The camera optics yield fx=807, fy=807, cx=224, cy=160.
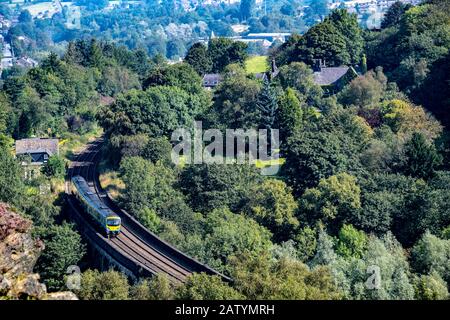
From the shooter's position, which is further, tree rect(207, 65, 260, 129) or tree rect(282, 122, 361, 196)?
tree rect(207, 65, 260, 129)

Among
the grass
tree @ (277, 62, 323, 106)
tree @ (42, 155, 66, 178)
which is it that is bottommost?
the grass

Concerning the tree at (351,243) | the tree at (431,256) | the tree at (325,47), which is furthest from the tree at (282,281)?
the tree at (325,47)

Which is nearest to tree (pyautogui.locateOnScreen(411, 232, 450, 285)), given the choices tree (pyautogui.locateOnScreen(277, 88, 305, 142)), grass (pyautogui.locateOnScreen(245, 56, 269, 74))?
tree (pyautogui.locateOnScreen(277, 88, 305, 142))

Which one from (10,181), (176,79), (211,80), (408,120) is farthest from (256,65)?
(10,181)

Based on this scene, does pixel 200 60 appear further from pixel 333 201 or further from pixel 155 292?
pixel 155 292

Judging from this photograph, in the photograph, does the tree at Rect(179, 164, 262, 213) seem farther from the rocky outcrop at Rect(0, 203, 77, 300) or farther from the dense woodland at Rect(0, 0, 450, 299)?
the rocky outcrop at Rect(0, 203, 77, 300)

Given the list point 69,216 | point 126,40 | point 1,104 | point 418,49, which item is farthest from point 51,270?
point 126,40

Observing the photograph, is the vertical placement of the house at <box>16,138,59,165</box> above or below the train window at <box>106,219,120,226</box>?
below
